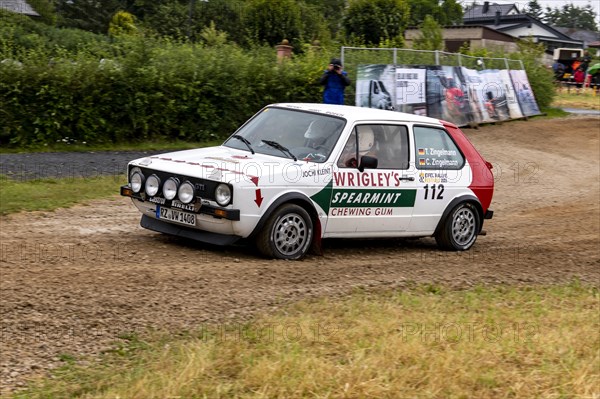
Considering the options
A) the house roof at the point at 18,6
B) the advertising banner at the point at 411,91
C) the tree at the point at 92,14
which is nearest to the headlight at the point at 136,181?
the advertising banner at the point at 411,91

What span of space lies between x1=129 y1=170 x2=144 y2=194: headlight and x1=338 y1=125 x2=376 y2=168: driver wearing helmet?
2113mm

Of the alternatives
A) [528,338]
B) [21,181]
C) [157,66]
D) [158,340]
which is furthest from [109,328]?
[157,66]

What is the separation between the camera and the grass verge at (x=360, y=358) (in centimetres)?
504

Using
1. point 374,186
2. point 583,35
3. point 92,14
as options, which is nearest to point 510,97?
point 374,186

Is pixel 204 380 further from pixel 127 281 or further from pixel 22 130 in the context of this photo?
pixel 22 130

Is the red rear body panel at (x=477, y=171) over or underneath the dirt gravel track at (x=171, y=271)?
over

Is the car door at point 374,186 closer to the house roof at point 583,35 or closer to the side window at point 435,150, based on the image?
the side window at point 435,150

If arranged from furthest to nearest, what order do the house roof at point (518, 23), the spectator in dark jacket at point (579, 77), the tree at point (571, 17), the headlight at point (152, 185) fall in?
the tree at point (571, 17)
the house roof at point (518, 23)
the spectator in dark jacket at point (579, 77)
the headlight at point (152, 185)

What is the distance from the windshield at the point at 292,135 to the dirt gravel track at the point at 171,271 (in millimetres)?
1131

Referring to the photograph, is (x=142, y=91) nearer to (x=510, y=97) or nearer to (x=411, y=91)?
(x=411, y=91)

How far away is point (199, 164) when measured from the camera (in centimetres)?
883

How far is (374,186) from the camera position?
9539mm

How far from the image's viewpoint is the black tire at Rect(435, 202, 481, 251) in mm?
10430

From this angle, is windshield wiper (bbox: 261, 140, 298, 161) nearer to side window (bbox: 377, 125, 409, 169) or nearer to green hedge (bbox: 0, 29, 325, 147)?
side window (bbox: 377, 125, 409, 169)
